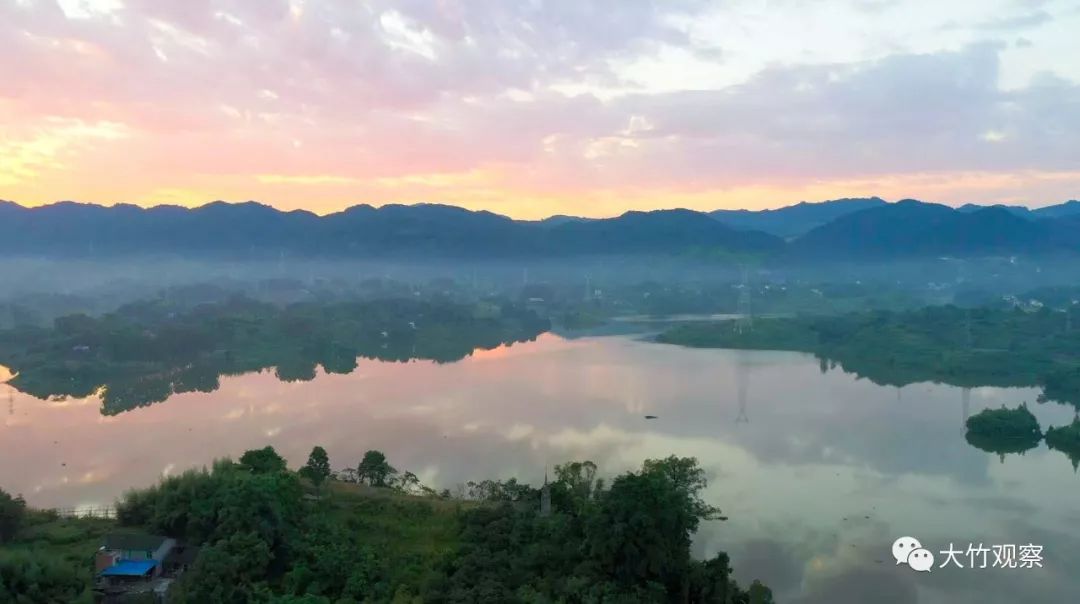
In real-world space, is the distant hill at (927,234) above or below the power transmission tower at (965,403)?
above

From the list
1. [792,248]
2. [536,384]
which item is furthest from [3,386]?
[792,248]

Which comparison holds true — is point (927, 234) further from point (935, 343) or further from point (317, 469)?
point (317, 469)

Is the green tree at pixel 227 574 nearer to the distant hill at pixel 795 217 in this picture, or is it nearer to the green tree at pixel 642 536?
the green tree at pixel 642 536

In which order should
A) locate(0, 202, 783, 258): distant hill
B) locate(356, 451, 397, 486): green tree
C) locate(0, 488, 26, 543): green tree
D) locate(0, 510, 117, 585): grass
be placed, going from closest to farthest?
locate(0, 510, 117, 585): grass < locate(0, 488, 26, 543): green tree < locate(356, 451, 397, 486): green tree < locate(0, 202, 783, 258): distant hill

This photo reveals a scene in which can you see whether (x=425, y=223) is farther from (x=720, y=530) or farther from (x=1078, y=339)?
(x=720, y=530)

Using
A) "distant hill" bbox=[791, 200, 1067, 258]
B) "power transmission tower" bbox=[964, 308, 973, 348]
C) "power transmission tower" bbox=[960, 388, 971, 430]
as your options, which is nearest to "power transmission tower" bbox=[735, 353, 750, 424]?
"power transmission tower" bbox=[960, 388, 971, 430]

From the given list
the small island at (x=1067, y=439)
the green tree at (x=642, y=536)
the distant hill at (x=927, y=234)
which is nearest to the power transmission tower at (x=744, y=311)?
the small island at (x=1067, y=439)

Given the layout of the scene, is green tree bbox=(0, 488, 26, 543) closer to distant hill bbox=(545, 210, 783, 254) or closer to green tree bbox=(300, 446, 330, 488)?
green tree bbox=(300, 446, 330, 488)
